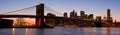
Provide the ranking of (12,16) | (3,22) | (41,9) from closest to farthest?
(12,16) → (41,9) → (3,22)

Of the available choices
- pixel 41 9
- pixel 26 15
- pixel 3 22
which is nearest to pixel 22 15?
pixel 26 15

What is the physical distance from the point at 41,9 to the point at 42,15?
2.56m

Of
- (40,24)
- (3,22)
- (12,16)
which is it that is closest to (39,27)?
(40,24)

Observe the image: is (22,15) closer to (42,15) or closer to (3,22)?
(42,15)

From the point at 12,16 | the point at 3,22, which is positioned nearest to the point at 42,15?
the point at 12,16

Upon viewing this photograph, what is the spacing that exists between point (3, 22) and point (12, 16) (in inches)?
639

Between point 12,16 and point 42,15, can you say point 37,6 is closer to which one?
point 42,15

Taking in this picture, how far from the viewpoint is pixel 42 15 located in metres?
69.9

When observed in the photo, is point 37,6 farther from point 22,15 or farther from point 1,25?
point 1,25

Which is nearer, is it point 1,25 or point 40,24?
point 40,24

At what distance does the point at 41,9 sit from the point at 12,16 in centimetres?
819

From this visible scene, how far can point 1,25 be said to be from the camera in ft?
278

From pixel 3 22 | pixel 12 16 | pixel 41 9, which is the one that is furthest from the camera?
pixel 3 22

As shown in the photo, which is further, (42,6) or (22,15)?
(42,6)
